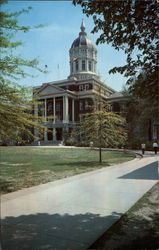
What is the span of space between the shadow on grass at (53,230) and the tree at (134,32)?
2.63 metres

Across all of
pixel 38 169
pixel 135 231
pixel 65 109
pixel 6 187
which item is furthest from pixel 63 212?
pixel 65 109

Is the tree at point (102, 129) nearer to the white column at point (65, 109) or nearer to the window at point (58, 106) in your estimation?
the white column at point (65, 109)

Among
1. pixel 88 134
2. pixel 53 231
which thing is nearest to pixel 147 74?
pixel 53 231

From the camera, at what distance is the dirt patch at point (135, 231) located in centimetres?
330

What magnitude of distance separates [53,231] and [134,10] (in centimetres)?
390

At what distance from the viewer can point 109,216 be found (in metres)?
4.55

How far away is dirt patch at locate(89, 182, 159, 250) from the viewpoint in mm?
3297

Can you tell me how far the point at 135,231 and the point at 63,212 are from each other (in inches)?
64.2

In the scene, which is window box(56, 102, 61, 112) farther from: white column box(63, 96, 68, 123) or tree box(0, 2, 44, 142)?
tree box(0, 2, 44, 142)

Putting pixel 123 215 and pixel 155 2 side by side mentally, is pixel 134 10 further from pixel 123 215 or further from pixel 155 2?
pixel 123 215

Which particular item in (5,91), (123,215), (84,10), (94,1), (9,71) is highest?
(94,1)

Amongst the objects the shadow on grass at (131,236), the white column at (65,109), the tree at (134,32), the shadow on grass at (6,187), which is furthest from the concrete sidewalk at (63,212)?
the white column at (65,109)

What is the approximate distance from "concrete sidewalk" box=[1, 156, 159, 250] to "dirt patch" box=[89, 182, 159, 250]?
0.17 metres

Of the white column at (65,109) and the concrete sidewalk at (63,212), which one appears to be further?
the white column at (65,109)
